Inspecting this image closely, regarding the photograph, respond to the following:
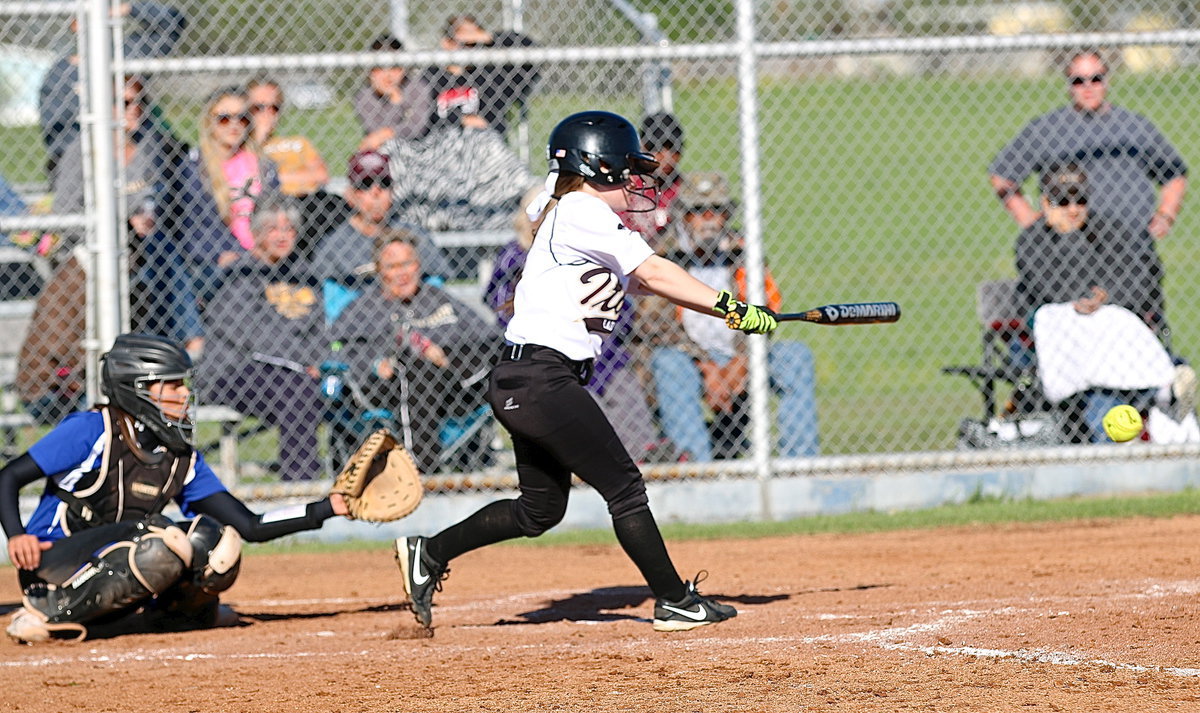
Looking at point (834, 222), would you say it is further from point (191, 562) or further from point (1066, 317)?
point (191, 562)

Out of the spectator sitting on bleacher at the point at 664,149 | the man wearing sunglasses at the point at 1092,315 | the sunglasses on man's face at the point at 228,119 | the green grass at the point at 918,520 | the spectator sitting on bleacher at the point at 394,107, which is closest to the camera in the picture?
the green grass at the point at 918,520

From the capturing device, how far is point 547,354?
543 centimetres

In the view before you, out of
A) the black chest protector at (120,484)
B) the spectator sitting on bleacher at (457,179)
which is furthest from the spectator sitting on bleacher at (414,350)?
the black chest protector at (120,484)

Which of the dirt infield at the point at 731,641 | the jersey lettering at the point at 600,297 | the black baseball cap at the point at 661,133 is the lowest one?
the dirt infield at the point at 731,641

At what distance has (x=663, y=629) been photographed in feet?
18.2

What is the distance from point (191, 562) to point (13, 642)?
79cm

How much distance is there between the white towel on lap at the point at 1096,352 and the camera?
859 cm

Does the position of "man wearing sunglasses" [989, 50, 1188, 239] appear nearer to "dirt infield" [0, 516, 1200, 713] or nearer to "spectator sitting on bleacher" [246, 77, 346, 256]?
"dirt infield" [0, 516, 1200, 713]

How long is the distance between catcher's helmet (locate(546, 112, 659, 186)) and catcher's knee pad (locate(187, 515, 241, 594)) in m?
1.93

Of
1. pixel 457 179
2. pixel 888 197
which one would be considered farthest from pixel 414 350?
pixel 888 197

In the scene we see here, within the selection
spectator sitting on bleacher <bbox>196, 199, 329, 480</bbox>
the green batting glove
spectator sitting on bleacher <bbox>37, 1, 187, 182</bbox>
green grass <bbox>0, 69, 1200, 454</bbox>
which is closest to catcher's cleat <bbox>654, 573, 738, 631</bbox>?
the green batting glove

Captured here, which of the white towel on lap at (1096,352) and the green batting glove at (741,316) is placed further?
the white towel on lap at (1096,352)

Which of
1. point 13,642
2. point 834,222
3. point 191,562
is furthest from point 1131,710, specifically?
point 834,222

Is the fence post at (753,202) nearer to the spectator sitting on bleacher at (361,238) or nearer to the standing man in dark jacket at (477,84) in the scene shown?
the standing man in dark jacket at (477,84)
